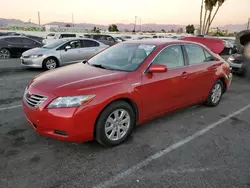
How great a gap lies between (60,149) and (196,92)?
2.89 meters

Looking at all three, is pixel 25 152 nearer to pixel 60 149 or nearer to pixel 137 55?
pixel 60 149

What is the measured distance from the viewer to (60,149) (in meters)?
3.40

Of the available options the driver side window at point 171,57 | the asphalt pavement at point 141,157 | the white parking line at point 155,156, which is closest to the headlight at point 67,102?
the asphalt pavement at point 141,157

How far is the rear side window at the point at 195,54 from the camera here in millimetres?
4691

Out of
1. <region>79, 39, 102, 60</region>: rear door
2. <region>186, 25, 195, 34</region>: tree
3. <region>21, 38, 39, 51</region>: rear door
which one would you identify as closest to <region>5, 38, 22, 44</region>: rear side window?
<region>21, 38, 39, 51</region>: rear door

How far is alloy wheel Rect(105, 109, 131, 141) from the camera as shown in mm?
3406

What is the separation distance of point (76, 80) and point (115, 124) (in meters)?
0.85

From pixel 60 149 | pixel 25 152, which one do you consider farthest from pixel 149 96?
pixel 25 152

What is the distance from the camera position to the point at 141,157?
3.27 meters

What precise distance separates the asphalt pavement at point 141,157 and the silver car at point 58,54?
213 inches

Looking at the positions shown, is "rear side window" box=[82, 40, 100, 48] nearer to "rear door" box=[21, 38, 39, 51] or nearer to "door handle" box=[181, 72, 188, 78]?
"rear door" box=[21, 38, 39, 51]

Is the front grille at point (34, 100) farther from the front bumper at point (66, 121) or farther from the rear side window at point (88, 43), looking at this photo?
the rear side window at point (88, 43)

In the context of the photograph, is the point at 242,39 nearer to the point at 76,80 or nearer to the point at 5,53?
the point at 76,80

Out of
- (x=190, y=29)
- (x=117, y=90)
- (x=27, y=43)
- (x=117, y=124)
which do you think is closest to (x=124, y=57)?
(x=117, y=90)
